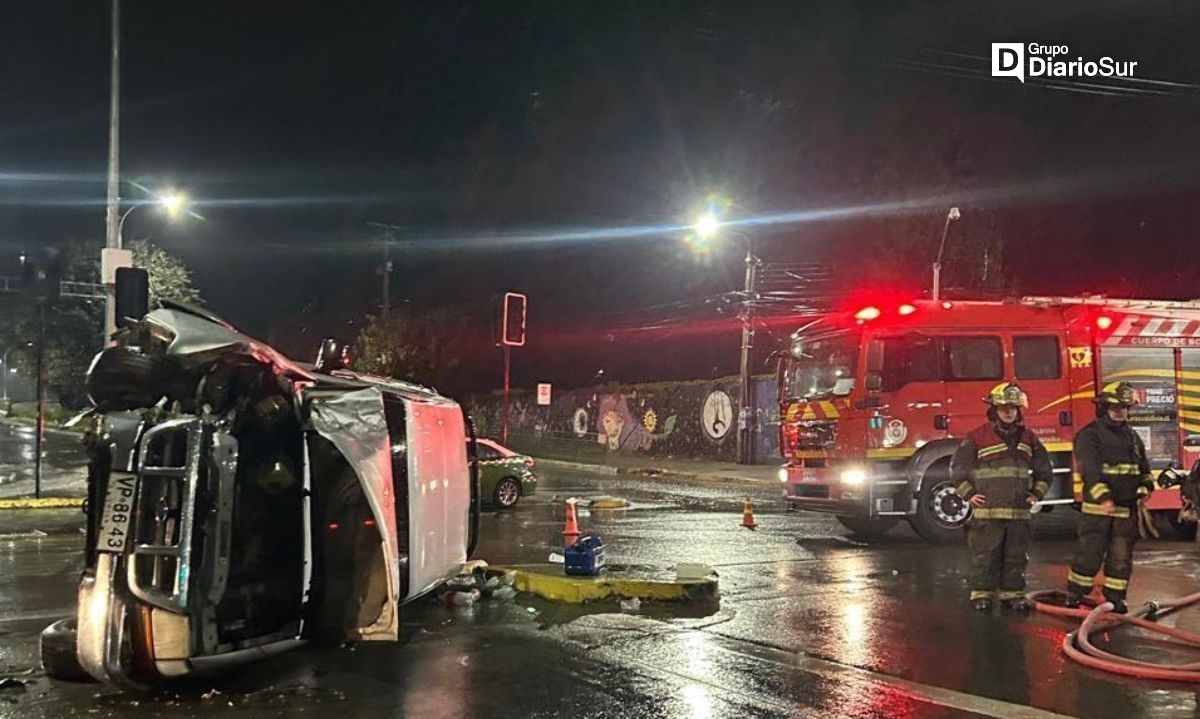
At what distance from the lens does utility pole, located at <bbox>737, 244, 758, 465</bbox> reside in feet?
94.5

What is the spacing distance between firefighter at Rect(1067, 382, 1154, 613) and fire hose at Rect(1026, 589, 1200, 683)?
10.0 inches

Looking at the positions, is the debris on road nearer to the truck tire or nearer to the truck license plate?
the truck tire

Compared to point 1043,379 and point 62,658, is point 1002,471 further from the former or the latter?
point 62,658

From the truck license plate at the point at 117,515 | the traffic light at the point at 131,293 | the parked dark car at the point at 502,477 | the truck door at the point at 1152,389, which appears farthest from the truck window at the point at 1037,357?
the traffic light at the point at 131,293

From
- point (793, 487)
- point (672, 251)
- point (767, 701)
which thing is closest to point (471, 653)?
point (767, 701)

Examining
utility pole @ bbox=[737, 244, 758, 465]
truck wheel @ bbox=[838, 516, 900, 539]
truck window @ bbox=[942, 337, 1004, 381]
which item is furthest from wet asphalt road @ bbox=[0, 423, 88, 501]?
utility pole @ bbox=[737, 244, 758, 465]

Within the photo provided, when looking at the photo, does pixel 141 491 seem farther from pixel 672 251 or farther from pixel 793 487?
pixel 672 251

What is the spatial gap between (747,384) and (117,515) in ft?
83.6

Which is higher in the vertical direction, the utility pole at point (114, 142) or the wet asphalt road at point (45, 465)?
the utility pole at point (114, 142)

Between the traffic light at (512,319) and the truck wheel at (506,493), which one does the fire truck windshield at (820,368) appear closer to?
the truck wheel at (506,493)

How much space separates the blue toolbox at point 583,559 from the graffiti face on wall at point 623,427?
25957 mm

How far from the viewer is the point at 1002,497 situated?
8391 millimetres

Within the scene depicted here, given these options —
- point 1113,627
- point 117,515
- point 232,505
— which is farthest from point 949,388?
point 117,515

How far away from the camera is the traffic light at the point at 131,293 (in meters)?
13.4
